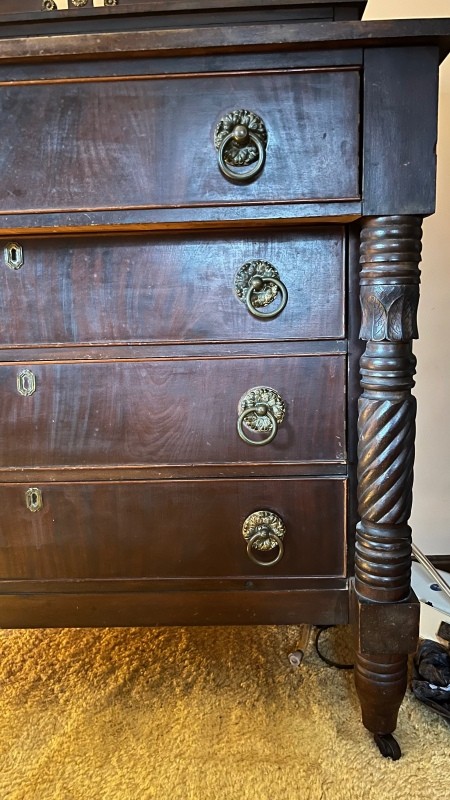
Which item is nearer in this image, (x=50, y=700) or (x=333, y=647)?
(x=50, y=700)

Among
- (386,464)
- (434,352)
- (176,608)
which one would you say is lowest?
(176,608)

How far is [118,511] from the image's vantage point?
2.58ft

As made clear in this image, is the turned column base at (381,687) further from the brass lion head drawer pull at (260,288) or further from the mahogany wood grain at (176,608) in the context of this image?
the brass lion head drawer pull at (260,288)

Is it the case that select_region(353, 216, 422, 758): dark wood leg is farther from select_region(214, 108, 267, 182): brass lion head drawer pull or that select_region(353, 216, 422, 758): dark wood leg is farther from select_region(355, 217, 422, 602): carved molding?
select_region(214, 108, 267, 182): brass lion head drawer pull

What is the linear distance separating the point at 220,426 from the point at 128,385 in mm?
138

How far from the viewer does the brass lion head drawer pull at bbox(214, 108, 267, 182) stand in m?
0.64

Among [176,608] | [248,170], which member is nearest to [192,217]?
[248,170]

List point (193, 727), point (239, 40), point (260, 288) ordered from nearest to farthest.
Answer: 1. point (239, 40)
2. point (260, 288)
3. point (193, 727)

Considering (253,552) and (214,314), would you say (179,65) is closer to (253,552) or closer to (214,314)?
(214,314)

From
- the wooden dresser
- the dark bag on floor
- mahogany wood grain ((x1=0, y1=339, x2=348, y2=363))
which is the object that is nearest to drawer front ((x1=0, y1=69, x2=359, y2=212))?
the wooden dresser

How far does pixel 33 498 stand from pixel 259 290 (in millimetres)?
432

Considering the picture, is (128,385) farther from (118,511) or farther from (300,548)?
(300,548)

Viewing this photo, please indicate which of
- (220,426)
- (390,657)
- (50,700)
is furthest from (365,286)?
(50,700)

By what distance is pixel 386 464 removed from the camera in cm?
71
